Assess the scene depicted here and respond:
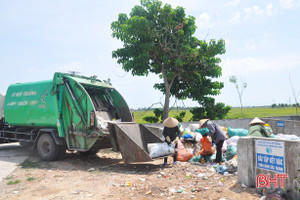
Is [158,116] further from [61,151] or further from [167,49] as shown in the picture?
[61,151]

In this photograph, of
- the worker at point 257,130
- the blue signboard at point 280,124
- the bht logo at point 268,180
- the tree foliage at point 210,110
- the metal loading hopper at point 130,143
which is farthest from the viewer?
the tree foliage at point 210,110

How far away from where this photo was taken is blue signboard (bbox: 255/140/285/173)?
11.9 ft

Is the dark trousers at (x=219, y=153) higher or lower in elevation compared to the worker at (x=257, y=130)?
lower

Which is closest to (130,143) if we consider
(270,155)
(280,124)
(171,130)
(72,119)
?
(171,130)

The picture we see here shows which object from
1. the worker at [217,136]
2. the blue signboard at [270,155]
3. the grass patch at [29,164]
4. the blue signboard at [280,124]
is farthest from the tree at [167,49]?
the blue signboard at [270,155]

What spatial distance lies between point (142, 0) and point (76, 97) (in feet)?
26.5

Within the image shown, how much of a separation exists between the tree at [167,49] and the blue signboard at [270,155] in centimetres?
815

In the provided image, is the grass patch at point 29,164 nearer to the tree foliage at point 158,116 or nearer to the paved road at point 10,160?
the paved road at point 10,160

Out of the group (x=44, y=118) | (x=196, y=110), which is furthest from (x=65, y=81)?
(x=196, y=110)

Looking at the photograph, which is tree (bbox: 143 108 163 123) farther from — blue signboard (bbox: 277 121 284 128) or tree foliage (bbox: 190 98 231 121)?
blue signboard (bbox: 277 121 284 128)

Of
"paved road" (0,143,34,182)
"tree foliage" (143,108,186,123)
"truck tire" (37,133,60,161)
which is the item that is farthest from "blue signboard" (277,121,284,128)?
"paved road" (0,143,34,182)

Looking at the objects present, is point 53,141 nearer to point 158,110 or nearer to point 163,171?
point 163,171

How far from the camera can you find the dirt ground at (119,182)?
380 centimetres

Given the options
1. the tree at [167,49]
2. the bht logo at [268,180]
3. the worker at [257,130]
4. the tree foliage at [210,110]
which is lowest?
the bht logo at [268,180]
